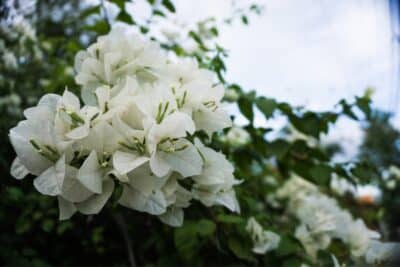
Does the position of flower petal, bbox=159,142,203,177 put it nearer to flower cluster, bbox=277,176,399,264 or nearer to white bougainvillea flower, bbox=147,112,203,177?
white bougainvillea flower, bbox=147,112,203,177

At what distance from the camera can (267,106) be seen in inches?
36.4

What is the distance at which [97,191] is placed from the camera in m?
0.49

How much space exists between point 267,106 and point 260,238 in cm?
29

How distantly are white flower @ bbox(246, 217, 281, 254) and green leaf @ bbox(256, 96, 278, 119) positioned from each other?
0.76 ft

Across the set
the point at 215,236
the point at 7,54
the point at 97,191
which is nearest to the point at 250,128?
the point at 215,236

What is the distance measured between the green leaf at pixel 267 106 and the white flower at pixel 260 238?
0.23m

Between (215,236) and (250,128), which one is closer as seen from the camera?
(215,236)

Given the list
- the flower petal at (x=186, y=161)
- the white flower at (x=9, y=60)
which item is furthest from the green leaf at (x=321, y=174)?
the white flower at (x=9, y=60)

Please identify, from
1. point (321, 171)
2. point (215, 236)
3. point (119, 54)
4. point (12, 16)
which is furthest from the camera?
point (12, 16)

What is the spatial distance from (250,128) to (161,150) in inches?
19.5

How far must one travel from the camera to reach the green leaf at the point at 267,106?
905mm

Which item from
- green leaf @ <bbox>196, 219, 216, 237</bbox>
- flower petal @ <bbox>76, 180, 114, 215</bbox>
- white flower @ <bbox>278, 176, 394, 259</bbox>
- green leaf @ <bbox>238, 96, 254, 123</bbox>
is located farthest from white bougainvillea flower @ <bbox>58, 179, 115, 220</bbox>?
white flower @ <bbox>278, 176, 394, 259</bbox>

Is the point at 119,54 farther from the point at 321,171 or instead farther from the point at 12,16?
the point at 12,16

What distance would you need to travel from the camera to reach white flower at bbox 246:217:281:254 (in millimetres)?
828
